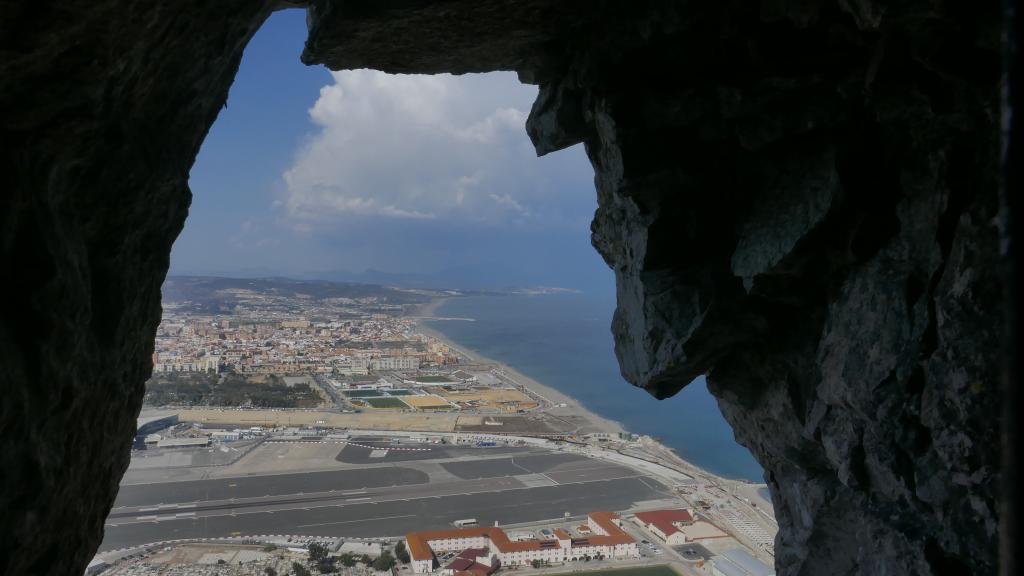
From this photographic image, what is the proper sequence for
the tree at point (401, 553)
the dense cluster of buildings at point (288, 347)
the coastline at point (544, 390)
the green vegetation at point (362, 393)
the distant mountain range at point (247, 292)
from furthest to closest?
the distant mountain range at point (247, 292) → the dense cluster of buildings at point (288, 347) → the green vegetation at point (362, 393) → the coastline at point (544, 390) → the tree at point (401, 553)

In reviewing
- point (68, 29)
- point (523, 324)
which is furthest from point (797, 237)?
point (523, 324)

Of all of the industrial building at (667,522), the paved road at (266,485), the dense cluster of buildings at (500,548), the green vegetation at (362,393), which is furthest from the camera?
the green vegetation at (362,393)

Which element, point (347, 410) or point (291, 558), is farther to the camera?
point (347, 410)

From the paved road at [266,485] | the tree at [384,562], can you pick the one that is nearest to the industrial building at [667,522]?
the tree at [384,562]

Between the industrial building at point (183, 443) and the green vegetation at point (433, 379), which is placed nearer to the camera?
the industrial building at point (183, 443)

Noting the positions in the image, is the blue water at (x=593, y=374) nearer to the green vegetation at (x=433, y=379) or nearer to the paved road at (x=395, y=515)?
the paved road at (x=395, y=515)

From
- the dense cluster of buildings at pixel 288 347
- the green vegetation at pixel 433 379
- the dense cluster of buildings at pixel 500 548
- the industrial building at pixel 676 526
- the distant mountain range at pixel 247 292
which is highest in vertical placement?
the distant mountain range at pixel 247 292

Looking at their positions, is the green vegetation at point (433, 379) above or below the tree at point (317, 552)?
above

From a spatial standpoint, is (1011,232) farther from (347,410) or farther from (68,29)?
→ (347,410)
